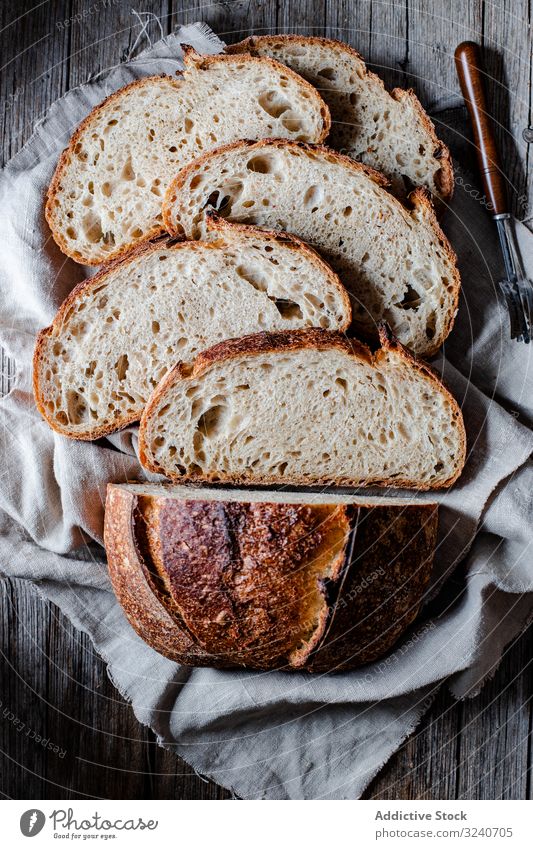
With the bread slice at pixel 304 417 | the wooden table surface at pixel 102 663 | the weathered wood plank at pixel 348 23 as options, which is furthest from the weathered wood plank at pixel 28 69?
the bread slice at pixel 304 417


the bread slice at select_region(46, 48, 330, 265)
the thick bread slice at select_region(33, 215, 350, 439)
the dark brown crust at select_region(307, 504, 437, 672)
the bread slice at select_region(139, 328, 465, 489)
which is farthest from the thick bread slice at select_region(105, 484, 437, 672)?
the bread slice at select_region(46, 48, 330, 265)

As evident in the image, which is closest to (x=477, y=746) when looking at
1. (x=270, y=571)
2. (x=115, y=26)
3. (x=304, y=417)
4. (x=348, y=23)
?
(x=270, y=571)

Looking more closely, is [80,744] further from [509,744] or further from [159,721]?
[509,744]

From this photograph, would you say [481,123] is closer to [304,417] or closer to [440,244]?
[440,244]

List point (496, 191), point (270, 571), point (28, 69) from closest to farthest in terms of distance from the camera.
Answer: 1. point (270, 571)
2. point (496, 191)
3. point (28, 69)

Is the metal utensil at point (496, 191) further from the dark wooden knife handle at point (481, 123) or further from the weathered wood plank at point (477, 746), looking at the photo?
the weathered wood plank at point (477, 746)
